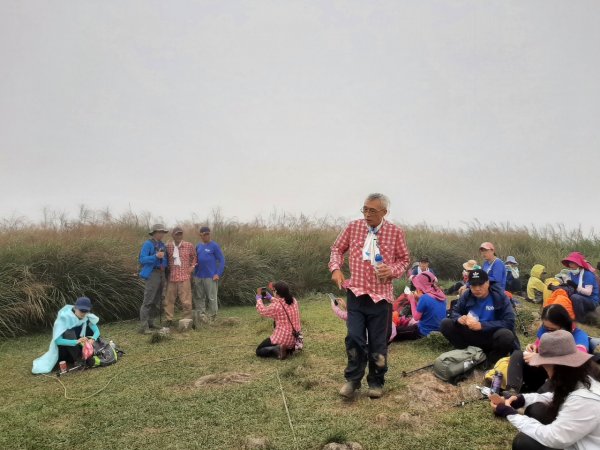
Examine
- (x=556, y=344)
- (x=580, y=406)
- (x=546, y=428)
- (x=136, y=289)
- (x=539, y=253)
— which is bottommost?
(x=539, y=253)

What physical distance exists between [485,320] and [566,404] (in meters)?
2.66


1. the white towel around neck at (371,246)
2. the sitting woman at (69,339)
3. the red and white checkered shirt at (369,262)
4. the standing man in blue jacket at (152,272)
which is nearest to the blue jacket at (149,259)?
the standing man in blue jacket at (152,272)

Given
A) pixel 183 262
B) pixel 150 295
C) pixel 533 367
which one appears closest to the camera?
pixel 533 367

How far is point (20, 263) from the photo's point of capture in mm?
8719

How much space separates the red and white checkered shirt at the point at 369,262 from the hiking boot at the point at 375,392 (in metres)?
0.83

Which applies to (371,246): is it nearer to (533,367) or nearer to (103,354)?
(533,367)

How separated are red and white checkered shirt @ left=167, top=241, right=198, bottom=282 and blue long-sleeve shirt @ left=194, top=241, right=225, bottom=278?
0.14m

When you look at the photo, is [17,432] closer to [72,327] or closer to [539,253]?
[72,327]

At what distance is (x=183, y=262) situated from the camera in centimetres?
896

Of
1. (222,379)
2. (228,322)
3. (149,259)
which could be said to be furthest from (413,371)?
(149,259)

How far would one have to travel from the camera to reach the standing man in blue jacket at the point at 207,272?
922 cm

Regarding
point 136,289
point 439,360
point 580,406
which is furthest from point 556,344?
point 136,289

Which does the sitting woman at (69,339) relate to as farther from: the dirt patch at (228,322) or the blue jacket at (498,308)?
the blue jacket at (498,308)

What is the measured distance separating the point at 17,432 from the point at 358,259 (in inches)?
129
